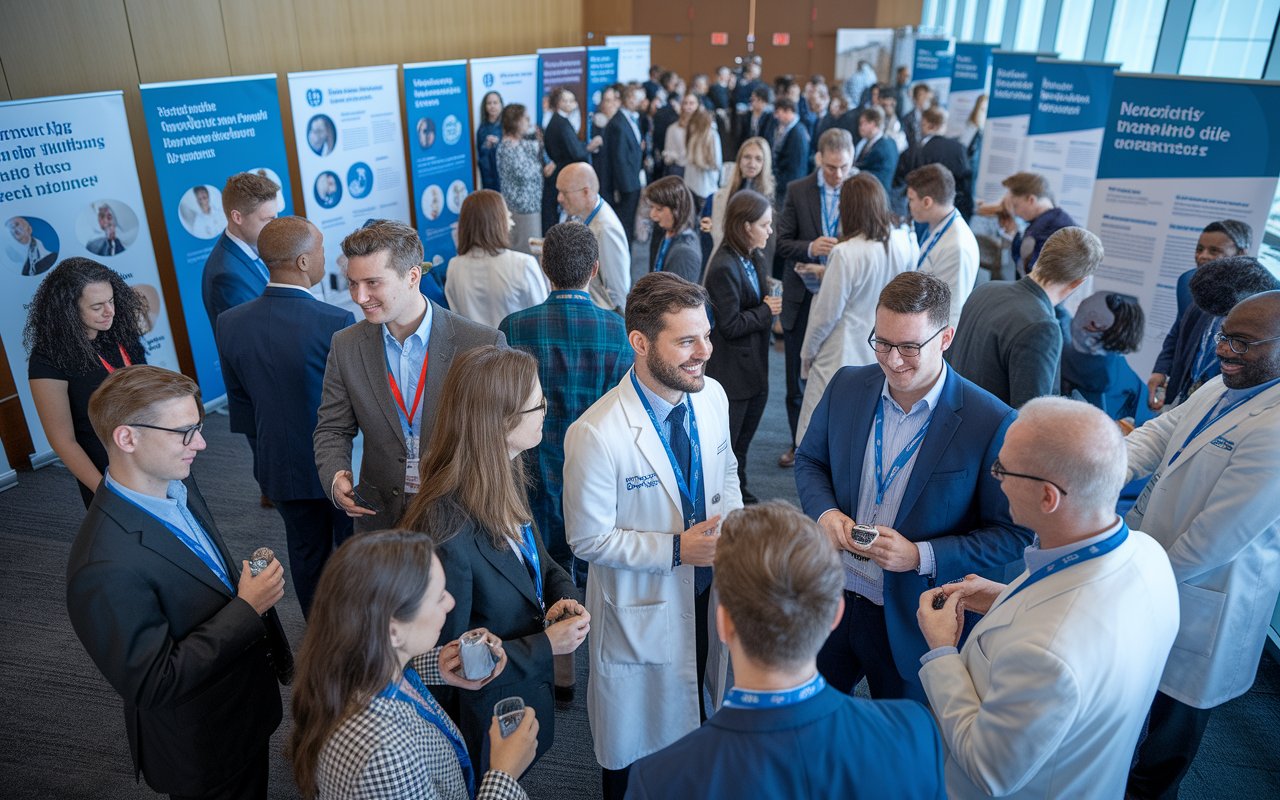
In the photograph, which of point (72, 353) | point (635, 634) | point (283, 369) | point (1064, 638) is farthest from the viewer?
point (283, 369)

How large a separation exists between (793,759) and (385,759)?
694 mm

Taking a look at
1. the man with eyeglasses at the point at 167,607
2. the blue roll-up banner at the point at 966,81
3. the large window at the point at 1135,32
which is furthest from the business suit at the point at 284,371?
the blue roll-up banner at the point at 966,81

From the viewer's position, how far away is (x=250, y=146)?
221 inches

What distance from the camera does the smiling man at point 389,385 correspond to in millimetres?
2602

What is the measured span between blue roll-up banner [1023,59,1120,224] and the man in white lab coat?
212 inches

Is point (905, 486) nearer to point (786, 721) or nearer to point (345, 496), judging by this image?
point (786, 721)

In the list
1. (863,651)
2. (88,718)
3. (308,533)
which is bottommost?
(88,718)

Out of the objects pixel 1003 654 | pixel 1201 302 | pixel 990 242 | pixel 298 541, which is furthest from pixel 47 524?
pixel 990 242

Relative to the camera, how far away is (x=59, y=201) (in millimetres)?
4535

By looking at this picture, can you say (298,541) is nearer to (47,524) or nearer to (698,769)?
(47,524)

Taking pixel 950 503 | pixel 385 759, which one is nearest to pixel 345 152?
pixel 950 503

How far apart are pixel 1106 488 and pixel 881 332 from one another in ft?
2.51

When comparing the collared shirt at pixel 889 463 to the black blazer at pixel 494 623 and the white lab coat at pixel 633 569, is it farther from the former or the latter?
the black blazer at pixel 494 623

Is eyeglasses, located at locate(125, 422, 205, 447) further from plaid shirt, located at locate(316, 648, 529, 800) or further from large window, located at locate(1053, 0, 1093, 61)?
large window, located at locate(1053, 0, 1093, 61)
